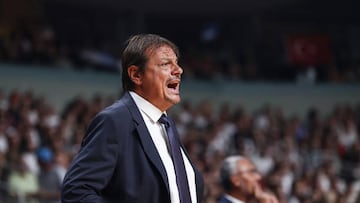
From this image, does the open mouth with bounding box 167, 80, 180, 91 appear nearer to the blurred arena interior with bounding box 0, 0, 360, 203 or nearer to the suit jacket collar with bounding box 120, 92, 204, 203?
the suit jacket collar with bounding box 120, 92, 204, 203

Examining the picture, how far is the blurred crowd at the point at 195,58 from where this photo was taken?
15.6m

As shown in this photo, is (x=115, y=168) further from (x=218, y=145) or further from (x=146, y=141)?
(x=218, y=145)

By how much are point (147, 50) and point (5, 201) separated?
21.4 ft

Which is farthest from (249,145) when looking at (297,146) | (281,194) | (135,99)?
(135,99)

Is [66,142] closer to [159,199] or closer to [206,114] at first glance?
[206,114]

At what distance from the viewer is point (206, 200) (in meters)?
10.4

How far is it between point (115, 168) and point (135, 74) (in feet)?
1.21

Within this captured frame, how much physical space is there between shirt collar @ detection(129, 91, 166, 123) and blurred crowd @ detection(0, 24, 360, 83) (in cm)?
1248

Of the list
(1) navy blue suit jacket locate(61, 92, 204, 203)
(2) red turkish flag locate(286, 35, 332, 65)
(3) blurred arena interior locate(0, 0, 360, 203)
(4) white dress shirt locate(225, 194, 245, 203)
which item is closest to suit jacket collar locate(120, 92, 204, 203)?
(1) navy blue suit jacket locate(61, 92, 204, 203)

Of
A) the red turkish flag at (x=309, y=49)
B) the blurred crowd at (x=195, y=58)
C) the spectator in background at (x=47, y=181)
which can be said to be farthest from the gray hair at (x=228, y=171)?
the red turkish flag at (x=309, y=49)

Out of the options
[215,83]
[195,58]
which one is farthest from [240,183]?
[195,58]

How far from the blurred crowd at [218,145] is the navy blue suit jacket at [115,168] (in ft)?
21.5

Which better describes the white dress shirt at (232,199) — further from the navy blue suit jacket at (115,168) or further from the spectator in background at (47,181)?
the spectator in background at (47,181)

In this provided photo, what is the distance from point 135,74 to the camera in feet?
9.96
